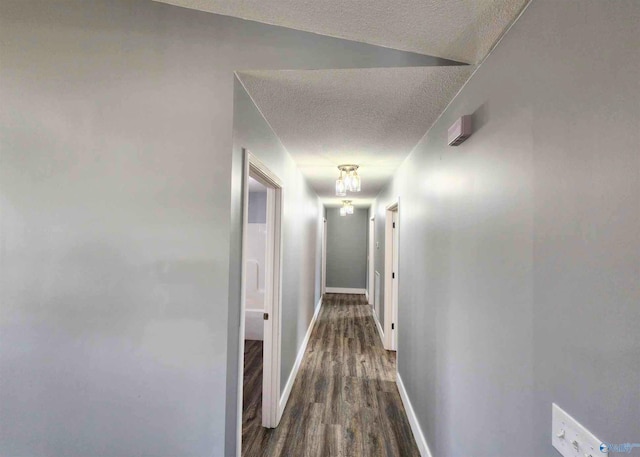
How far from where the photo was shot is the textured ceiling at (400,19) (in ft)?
3.39

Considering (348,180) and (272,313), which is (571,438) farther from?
(348,180)

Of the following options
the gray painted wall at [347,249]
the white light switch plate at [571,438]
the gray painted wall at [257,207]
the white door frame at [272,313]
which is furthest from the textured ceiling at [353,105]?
the gray painted wall at [347,249]

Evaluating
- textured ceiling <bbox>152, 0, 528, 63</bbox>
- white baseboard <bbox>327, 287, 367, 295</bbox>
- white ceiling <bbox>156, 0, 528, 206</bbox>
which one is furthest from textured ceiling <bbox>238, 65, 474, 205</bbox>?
white baseboard <bbox>327, 287, 367, 295</bbox>

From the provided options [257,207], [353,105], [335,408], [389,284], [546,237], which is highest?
[353,105]

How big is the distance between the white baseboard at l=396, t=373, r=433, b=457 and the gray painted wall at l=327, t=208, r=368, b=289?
4.75m

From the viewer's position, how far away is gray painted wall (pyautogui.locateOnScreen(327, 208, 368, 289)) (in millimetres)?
7531

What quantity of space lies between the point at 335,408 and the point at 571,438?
82.4 inches

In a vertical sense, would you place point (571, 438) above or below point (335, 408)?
above

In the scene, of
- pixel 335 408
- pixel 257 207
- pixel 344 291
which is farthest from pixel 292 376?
pixel 344 291

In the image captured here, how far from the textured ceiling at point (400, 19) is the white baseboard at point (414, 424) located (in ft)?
7.67

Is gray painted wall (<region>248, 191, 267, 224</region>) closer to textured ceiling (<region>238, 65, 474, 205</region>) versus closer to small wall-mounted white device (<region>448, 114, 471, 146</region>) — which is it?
textured ceiling (<region>238, 65, 474, 205</region>)

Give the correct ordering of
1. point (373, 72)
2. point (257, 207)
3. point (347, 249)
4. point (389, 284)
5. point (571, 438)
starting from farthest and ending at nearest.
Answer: point (347, 249)
point (257, 207)
point (389, 284)
point (373, 72)
point (571, 438)

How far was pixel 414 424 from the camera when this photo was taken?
218cm

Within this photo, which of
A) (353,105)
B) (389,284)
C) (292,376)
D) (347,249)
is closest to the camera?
(353,105)
